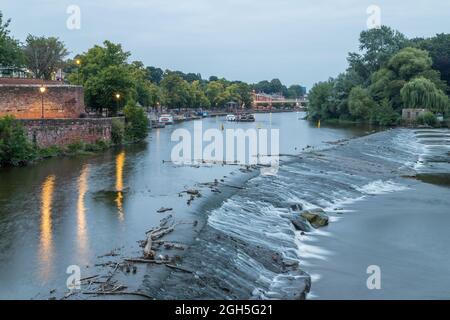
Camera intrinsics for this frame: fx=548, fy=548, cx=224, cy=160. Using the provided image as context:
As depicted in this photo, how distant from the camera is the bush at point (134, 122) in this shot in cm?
5800

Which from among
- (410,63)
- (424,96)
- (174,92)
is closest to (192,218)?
(424,96)

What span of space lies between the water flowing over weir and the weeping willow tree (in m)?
48.9

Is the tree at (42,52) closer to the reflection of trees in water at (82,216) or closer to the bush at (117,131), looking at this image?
the bush at (117,131)

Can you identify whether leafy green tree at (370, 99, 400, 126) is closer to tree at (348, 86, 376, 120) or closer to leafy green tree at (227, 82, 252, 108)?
tree at (348, 86, 376, 120)

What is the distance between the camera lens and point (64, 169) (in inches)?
1441

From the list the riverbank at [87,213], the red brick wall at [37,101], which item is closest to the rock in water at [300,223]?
the riverbank at [87,213]

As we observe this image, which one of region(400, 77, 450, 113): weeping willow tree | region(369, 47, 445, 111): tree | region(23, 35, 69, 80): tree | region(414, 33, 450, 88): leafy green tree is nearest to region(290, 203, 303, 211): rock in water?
region(23, 35, 69, 80): tree

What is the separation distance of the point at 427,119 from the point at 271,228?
74.2 m

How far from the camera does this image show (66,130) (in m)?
46.5

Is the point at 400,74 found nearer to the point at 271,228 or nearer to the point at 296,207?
the point at 296,207

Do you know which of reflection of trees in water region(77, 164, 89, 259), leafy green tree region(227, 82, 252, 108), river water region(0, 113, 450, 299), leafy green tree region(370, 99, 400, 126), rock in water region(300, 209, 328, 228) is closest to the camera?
river water region(0, 113, 450, 299)

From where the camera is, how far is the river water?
1597 cm

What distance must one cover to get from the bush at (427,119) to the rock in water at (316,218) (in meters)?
70.3
